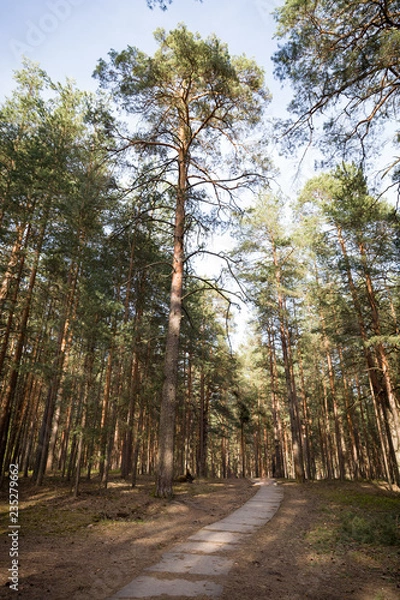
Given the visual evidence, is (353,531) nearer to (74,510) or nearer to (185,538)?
(185,538)

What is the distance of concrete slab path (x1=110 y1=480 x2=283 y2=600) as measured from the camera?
3.39m

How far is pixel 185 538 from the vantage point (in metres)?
5.95

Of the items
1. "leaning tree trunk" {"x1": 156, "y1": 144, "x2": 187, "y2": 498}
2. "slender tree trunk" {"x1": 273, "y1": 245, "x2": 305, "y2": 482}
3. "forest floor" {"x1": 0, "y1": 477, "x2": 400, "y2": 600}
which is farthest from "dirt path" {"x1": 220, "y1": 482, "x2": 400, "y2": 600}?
"slender tree trunk" {"x1": 273, "y1": 245, "x2": 305, "y2": 482}

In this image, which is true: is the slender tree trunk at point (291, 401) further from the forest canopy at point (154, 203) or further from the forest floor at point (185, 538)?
the forest floor at point (185, 538)

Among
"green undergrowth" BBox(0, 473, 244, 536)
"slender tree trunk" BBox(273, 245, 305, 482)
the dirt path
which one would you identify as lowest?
"green undergrowth" BBox(0, 473, 244, 536)

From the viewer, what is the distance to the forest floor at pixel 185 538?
3.66 metres

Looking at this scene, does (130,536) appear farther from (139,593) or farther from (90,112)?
(90,112)

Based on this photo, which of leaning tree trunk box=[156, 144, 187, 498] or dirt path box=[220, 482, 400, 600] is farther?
leaning tree trunk box=[156, 144, 187, 498]

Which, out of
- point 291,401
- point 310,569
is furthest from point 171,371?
point 291,401

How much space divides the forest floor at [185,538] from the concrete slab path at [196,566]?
173 mm

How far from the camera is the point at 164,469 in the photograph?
31.6ft

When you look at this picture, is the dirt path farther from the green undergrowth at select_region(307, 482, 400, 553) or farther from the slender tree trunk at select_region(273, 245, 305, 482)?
the slender tree trunk at select_region(273, 245, 305, 482)

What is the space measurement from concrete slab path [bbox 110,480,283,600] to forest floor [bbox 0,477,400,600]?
0.57 ft

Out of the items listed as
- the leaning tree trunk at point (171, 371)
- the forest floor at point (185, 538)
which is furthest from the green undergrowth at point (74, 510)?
the leaning tree trunk at point (171, 371)
